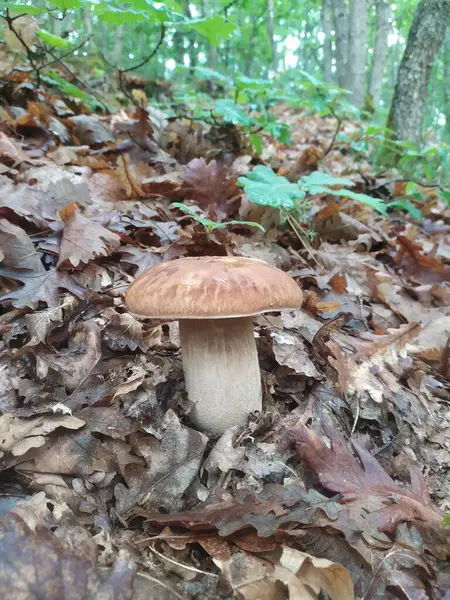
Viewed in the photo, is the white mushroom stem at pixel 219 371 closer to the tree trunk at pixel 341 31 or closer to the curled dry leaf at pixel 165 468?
the curled dry leaf at pixel 165 468

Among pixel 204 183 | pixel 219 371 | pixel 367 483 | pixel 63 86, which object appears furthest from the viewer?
pixel 63 86

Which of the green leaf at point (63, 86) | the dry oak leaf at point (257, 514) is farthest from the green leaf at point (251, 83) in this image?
the dry oak leaf at point (257, 514)

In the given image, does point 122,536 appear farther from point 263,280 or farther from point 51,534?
point 263,280

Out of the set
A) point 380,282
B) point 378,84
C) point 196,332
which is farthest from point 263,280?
point 378,84

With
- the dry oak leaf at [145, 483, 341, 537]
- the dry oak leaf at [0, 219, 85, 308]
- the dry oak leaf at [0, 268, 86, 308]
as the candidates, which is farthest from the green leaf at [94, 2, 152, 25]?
the dry oak leaf at [145, 483, 341, 537]

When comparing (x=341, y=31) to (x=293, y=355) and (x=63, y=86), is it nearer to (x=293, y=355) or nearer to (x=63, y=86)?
(x=63, y=86)

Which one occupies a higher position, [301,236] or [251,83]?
[251,83]

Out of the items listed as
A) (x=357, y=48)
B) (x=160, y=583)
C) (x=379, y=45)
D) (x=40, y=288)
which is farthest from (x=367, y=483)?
(x=379, y=45)
